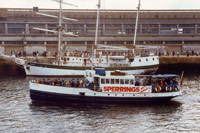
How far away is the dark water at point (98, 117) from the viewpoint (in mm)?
32250

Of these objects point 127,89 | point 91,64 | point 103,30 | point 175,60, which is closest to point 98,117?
point 127,89

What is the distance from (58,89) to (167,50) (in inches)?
2645

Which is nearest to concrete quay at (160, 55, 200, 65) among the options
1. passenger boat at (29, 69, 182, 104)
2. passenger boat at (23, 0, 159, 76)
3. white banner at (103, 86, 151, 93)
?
passenger boat at (23, 0, 159, 76)

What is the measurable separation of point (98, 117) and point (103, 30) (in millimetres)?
68121

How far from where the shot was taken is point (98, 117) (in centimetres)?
3581

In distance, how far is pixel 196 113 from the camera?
37.9 metres

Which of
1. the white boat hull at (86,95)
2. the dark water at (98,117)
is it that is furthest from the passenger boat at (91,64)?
the white boat hull at (86,95)

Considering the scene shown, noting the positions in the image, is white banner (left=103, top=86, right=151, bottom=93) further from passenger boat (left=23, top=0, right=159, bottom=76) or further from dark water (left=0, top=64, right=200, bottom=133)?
passenger boat (left=23, top=0, right=159, bottom=76)

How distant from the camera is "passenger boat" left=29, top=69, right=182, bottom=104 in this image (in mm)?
41594

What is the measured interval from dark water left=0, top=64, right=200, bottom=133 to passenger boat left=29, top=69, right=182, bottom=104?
977 mm

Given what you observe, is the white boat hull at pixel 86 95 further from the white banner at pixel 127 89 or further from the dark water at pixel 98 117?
the dark water at pixel 98 117

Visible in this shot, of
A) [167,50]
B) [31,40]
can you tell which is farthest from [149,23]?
[31,40]

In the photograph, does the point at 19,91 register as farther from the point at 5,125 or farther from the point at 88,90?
the point at 5,125

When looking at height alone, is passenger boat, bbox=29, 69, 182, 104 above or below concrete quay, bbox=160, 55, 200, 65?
below
